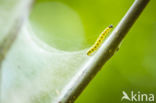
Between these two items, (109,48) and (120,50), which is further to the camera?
(120,50)

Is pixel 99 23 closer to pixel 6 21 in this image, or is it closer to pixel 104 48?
pixel 6 21

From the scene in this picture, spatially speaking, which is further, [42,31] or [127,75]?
[42,31]

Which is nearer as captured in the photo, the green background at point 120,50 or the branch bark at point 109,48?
the branch bark at point 109,48

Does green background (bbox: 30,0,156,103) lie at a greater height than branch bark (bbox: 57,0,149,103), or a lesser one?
lesser

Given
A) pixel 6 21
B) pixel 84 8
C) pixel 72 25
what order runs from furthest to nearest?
pixel 72 25, pixel 84 8, pixel 6 21

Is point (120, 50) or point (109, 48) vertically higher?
point (109, 48)

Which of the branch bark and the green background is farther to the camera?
the green background

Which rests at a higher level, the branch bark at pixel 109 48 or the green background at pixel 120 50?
the branch bark at pixel 109 48

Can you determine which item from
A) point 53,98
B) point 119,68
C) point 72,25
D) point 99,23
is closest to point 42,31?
point 72,25
